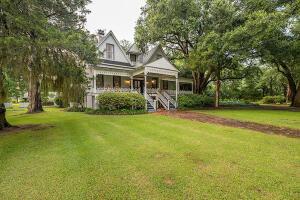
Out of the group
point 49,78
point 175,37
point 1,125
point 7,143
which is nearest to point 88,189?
point 7,143

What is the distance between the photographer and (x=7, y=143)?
24.2ft

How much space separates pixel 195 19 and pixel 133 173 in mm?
19470

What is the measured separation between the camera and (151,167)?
4879mm

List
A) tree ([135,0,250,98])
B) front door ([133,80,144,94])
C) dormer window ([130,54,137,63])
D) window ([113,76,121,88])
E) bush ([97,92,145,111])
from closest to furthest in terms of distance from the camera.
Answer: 1. bush ([97,92,145,111])
2. tree ([135,0,250,98])
3. window ([113,76,121,88])
4. front door ([133,80,144,94])
5. dormer window ([130,54,137,63])

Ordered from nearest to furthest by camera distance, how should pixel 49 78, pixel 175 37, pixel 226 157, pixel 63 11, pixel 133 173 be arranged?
pixel 133 173 → pixel 226 157 → pixel 49 78 → pixel 63 11 → pixel 175 37

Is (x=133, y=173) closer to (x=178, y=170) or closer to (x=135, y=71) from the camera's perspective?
(x=178, y=170)

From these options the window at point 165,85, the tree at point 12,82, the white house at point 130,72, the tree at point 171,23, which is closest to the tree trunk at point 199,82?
the window at point 165,85

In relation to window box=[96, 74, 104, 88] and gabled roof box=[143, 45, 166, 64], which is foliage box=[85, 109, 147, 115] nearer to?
window box=[96, 74, 104, 88]

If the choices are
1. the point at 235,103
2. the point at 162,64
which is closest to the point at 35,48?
the point at 162,64

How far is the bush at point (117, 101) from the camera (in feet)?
53.6

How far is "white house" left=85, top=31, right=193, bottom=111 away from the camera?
746 inches

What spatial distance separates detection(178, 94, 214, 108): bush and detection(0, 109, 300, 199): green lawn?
42.6 ft

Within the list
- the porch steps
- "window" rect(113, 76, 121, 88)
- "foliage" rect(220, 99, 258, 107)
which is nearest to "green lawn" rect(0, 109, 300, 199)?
the porch steps

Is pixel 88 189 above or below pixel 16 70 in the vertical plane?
below
